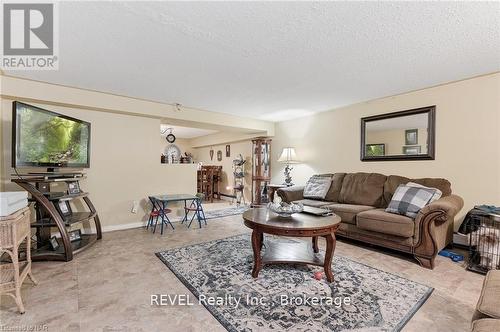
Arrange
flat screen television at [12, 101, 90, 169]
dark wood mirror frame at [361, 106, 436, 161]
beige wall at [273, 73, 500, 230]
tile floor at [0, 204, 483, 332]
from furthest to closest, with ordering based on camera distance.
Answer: dark wood mirror frame at [361, 106, 436, 161]
beige wall at [273, 73, 500, 230]
flat screen television at [12, 101, 90, 169]
tile floor at [0, 204, 483, 332]

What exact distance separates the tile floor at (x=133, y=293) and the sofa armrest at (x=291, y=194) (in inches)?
51.4

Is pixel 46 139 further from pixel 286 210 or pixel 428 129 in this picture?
pixel 428 129

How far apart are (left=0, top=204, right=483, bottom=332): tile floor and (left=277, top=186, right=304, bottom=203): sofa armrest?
1.31m

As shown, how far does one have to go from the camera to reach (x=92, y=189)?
11.8ft

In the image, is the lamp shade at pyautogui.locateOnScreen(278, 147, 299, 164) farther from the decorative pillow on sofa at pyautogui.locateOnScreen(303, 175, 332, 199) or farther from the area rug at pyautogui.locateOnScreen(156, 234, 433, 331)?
the area rug at pyautogui.locateOnScreen(156, 234, 433, 331)

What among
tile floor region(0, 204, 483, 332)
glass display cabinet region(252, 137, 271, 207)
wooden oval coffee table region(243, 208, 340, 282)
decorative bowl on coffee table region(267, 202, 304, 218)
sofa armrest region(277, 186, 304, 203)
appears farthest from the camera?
glass display cabinet region(252, 137, 271, 207)

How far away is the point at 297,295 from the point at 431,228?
1625 mm

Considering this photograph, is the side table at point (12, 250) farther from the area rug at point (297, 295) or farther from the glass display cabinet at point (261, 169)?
the glass display cabinet at point (261, 169)

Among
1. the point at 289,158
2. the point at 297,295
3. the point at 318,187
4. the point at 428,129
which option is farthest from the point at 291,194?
the point at 297,295

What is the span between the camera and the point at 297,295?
1854 millimetres

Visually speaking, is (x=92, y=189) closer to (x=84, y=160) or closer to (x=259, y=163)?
(x=84, y=160)

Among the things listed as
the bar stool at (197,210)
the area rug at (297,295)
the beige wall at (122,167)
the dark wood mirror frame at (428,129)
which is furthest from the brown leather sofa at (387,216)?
the beige wall at (122,167)

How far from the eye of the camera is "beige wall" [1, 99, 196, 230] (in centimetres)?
361

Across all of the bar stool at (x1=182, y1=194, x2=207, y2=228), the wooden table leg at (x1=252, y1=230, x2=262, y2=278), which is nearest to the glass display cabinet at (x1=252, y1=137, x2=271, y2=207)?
the bar stool at (x1=182, y1=194, x2=207, y2=228)
